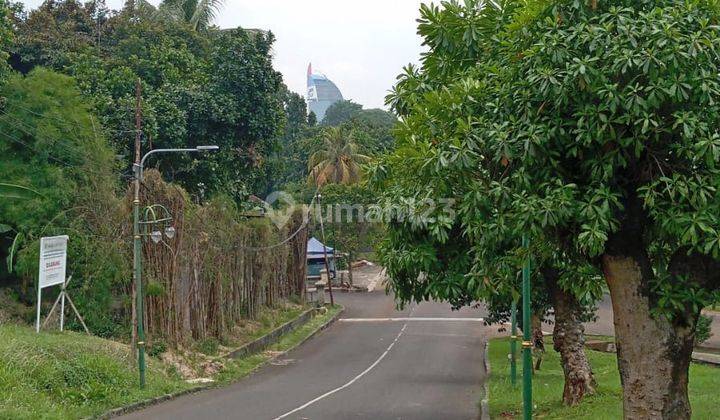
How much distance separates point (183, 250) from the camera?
25391mm

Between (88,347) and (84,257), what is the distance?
4295 mm

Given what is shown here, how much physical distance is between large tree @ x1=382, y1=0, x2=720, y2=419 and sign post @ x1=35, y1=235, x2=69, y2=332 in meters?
13.8

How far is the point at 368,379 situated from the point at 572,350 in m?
9.54

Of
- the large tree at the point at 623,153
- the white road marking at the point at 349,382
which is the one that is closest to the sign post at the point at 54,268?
the white road marking at the point at 349,382

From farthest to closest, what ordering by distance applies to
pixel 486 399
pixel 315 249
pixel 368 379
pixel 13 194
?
pixel 315 249, pixel 368 379, pixel 13 194, pixel 486 399

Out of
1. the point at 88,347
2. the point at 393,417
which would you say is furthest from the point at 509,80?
the point at 88,347

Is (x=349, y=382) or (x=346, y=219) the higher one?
(x=346, y=219)

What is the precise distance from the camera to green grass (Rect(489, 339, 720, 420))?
550 inches

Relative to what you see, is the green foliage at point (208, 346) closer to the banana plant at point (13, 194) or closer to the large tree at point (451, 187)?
the banana plant at point (13, 194)

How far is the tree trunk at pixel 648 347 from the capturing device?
8.61m

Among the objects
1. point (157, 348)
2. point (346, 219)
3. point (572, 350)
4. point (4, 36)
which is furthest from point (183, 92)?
point (346, 219)

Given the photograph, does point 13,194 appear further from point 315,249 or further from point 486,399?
point 315,249

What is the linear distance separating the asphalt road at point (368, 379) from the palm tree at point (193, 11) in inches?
695

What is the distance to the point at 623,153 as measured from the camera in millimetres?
8047
